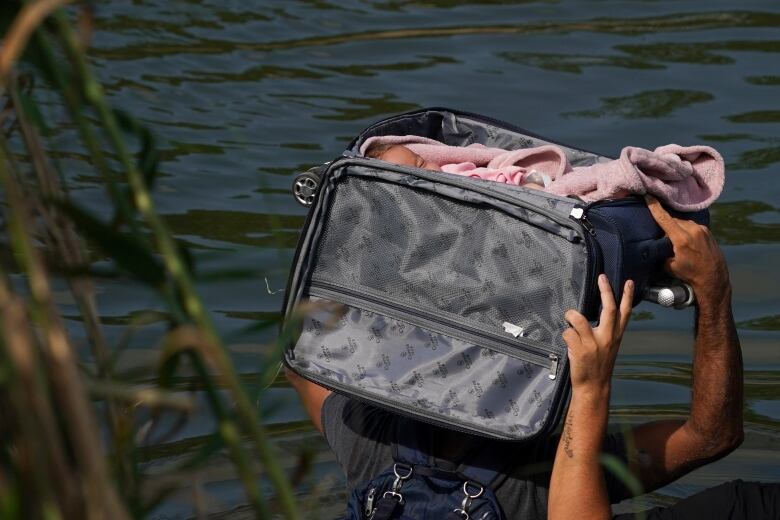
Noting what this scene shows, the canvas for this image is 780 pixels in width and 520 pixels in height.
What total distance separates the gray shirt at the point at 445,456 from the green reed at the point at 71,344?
1548mm

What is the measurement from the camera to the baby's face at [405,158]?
125 inches

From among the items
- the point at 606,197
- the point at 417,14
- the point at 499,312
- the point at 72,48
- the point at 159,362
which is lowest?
the point at 417,14

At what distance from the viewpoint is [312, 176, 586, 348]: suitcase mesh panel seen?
2.77 meters

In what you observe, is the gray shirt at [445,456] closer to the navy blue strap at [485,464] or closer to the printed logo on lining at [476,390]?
the navy blue strap at [485,464]

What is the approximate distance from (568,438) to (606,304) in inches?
12.5

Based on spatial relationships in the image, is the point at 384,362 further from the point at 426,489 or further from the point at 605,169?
the point at 605,169

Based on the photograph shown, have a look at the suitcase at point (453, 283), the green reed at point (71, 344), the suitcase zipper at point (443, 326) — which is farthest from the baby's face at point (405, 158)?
the green reed at point (71, 344)

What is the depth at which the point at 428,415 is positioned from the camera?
2820mm

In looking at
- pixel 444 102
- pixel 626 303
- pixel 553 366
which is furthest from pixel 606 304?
pixel 444 102

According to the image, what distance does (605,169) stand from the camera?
2.89 metres

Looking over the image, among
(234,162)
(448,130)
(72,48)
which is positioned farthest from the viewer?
(234,162)

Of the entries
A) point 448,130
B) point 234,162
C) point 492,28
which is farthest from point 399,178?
point 492,28

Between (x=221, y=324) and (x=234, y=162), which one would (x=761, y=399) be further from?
(x=234, y=162)

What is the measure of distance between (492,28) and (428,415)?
20.8 feet
